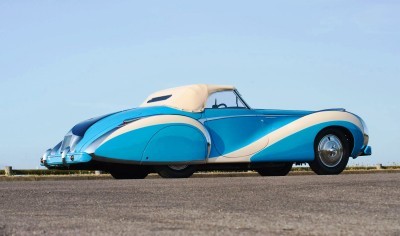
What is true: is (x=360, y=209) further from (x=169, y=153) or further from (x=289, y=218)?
(x=169, y=153)

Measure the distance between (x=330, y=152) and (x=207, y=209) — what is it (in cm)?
732

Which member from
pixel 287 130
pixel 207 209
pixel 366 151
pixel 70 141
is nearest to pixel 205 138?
pixel 287 130

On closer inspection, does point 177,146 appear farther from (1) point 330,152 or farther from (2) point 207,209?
(2) point 207,209

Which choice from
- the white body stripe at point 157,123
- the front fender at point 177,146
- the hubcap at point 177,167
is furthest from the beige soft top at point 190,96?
the hubcap at point 177,167

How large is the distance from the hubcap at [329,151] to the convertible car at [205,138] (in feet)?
0.06

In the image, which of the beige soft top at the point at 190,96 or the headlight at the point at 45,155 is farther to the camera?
the headlight at the point at 45,155

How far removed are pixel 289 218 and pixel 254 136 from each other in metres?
7.14

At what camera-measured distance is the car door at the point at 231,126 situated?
41.7 feet

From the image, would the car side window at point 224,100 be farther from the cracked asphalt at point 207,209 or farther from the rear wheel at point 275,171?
the cracked asphalt at point 207,209

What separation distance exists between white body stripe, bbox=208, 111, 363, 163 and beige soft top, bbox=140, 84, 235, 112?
1.07 meters

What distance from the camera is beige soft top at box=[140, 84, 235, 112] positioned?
12820 millimetres

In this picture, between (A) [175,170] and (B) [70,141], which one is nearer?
(B) [70,141]

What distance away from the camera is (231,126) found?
12.8 meters

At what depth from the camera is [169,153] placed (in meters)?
12.2
